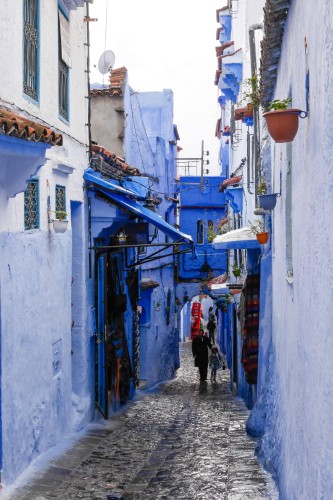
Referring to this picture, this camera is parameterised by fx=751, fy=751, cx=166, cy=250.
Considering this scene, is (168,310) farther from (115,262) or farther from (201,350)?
(115,262)

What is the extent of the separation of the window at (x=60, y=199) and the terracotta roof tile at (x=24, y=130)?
349 centimetres

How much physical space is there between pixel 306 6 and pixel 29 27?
200 inches

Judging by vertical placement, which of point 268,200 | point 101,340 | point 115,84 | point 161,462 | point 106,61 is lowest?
point 161,462

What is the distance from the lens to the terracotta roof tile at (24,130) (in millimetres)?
6418

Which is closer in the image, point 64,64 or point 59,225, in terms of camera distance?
point 59,225

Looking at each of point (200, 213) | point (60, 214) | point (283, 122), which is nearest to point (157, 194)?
point (200, 213)

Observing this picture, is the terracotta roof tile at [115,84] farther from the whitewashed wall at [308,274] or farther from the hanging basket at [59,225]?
the whitewashed wall at [308,274]

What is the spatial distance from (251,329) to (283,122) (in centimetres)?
945

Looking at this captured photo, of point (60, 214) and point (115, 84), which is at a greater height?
point (115, 84)

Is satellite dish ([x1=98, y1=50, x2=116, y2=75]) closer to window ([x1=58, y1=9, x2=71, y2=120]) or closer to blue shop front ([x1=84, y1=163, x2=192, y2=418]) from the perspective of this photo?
blue shop front ([x1=84, y1=163, x2=192, y2=418])

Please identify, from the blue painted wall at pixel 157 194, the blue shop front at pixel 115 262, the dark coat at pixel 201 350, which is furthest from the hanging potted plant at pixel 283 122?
the dark coat at pixel 201 350

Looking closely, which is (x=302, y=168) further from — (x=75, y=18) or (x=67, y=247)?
(x=75, y=18)

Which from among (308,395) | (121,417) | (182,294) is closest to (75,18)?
(121,417)

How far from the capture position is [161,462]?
10.9m
